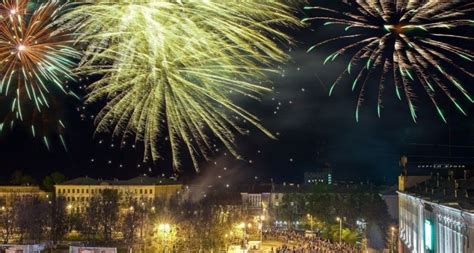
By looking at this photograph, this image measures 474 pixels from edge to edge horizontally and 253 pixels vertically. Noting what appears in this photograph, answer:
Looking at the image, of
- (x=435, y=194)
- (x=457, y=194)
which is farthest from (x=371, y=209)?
(x=457, y=194)

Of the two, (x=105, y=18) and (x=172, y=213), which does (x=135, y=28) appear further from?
(x=172, y=213)

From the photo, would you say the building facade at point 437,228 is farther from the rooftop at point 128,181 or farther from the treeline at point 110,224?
the rooftop at point 128,181

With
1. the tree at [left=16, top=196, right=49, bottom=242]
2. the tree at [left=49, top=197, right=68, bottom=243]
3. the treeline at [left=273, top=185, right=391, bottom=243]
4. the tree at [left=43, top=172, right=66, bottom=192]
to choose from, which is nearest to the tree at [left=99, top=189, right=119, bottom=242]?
the tree at [left=49, top=197, right=68, bottom=243]

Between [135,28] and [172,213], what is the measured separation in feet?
137

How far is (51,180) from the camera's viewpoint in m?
88.4

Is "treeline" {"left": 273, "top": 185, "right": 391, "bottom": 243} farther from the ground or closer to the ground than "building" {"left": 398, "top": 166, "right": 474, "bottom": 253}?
closer to the ground

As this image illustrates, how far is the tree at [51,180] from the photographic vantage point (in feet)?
289

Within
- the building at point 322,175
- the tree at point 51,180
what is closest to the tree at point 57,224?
the tree at point 51,180

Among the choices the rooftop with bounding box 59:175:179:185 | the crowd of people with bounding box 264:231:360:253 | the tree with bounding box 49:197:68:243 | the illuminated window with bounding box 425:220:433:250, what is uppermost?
the rooftop with bounding box 59:175:179:185

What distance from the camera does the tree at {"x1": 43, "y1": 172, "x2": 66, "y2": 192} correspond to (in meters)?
88.1

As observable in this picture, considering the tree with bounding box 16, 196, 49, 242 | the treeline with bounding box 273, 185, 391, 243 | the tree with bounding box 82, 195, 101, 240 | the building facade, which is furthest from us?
the treeline with bounding box 273, 185, 391, 243

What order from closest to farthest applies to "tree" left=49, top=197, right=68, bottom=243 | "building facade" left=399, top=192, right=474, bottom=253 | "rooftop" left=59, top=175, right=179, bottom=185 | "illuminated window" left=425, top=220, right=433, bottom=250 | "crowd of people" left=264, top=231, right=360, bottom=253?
"building facade" left=399, top=192, right=474, bottom=253
"illuminated window" left=425, top=220, right=433, bottom=250
"crowd of people" left=264, top=231, right=360, bottom=253
"tree" left=49, top=197, right=68, bottom=243
"rooftop" left=59, top=175, right=179, bottom=185

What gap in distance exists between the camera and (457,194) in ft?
67.9

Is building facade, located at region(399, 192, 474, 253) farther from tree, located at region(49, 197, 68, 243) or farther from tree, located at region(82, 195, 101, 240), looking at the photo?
tree, located at region(82, 195, 101, 240)
